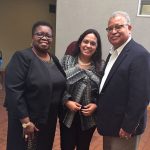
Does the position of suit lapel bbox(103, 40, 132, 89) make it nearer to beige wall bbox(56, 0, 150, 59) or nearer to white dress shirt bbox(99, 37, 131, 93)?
white dress shirt bbox(99, 37, 131, 93)

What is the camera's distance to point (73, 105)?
2275 mm

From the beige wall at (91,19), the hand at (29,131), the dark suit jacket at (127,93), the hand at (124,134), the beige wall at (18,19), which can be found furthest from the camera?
the beige wall at (18,19)

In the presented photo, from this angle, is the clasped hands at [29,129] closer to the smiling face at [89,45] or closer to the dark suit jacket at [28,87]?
the dark suit jacket at [28,87]

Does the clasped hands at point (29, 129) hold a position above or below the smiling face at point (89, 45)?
below

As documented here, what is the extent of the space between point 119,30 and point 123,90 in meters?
0.44

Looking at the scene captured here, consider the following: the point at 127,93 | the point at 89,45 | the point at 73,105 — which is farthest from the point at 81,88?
the point at 127,93

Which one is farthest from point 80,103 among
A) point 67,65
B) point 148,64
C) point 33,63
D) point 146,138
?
point 146,138

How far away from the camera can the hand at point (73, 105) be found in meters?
2.27

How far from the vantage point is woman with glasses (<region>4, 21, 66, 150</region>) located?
2.01 m

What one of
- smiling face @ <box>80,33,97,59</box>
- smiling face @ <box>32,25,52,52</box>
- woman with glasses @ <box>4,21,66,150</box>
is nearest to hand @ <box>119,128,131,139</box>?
woman with glasses @ <box>4,21,66,150</box>

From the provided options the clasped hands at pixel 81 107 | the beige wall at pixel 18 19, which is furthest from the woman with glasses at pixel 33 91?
the beige wall at pixel 18 19

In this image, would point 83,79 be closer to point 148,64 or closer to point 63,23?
point 148,64

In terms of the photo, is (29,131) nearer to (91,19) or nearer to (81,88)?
(81,88)

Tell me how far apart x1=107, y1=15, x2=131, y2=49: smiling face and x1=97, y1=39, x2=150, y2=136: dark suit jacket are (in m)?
0.07
